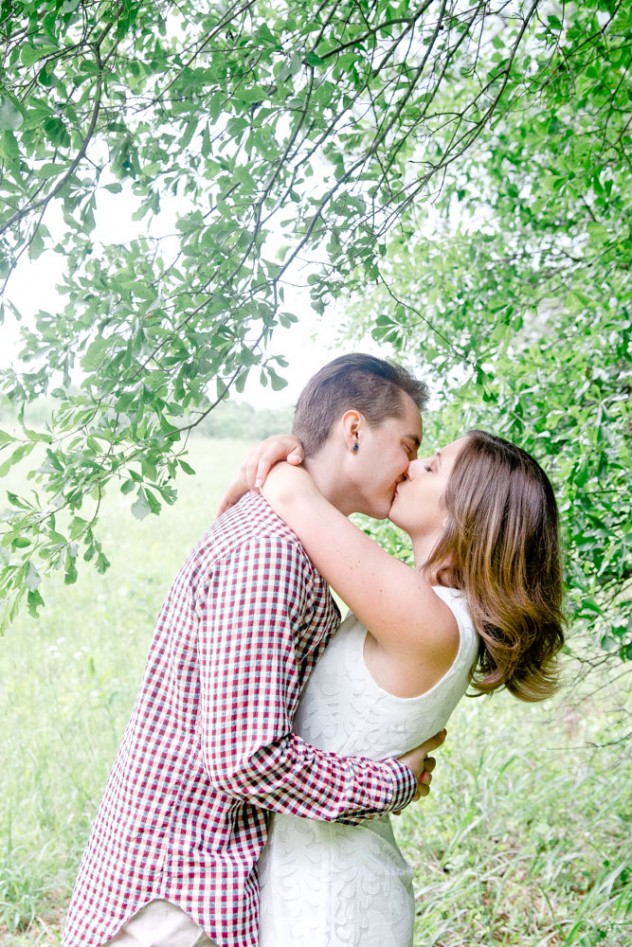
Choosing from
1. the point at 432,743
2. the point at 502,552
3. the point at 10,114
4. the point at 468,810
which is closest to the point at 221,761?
the point at 432,743

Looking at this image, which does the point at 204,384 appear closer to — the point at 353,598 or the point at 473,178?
the point at 353,598

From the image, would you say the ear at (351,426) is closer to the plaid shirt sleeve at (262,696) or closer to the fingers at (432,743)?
the plaid shirt sleeve at (262,696)

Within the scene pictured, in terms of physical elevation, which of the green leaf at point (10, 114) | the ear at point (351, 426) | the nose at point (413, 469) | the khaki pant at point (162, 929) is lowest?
the khaki pant at point (162, 929)

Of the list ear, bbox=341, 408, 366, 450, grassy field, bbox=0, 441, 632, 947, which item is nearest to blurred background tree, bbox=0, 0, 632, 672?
ear, bbox=341, 408, 366, 450

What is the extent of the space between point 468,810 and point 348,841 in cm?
246

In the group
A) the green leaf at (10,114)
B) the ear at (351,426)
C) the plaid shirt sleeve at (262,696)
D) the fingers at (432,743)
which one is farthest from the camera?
the ear at (351,426)

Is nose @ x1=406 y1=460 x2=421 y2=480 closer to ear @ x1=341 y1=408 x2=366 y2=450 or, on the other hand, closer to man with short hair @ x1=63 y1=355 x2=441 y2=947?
ear @ x1=341 y1=408 x2=366 y2=450

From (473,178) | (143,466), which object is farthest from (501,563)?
(473,178)

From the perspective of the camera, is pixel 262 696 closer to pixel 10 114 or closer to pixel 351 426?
pixel 351 426

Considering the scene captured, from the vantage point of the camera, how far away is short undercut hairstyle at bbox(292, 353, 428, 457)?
187cm

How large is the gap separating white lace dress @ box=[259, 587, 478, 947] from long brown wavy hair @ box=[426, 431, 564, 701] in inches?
2.8

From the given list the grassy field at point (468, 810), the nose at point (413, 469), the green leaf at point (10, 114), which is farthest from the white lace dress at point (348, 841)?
the grassy field at point (468, 810)

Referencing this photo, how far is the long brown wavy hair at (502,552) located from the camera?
68.1 inches

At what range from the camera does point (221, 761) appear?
1.39 m
